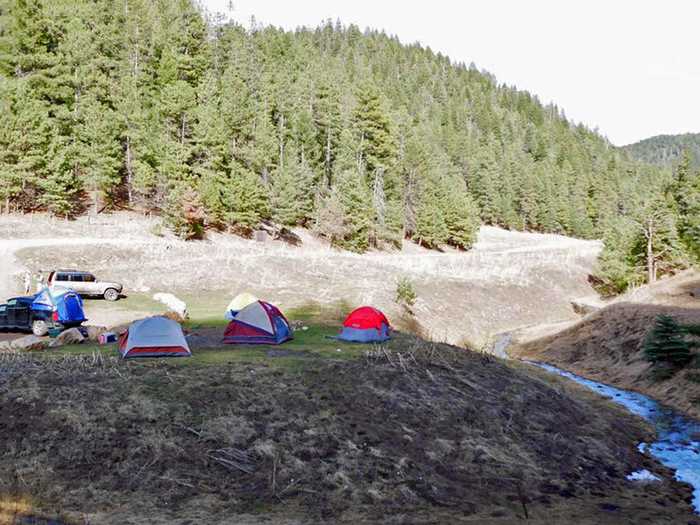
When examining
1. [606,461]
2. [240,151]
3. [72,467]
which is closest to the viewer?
[72,467]

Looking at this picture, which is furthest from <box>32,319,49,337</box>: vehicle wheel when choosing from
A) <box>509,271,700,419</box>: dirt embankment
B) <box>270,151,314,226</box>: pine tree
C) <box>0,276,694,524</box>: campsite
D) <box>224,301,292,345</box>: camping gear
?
<box>270,151,314,226</box>: pine tree

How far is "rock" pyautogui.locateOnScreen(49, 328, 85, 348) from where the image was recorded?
2262 centimetres

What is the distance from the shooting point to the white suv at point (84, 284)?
1318 inches

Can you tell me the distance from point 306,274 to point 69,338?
76.5 feet

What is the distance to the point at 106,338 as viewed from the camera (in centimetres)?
2283

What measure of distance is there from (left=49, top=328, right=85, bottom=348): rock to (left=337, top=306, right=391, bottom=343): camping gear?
1112 cm

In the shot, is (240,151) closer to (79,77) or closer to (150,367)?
(79,77)

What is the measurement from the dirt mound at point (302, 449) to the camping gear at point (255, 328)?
4295 mm

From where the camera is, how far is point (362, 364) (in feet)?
64.7

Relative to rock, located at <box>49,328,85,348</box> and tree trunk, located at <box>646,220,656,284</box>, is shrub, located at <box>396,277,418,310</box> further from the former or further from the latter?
tree trunk, located at <box>646,220,656,284</box>

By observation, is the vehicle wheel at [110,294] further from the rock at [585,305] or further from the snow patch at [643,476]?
the rock at [585,305]

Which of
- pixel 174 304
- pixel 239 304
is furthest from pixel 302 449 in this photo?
pixel 174 304

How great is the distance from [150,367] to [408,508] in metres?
9.43

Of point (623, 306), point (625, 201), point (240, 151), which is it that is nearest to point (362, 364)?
point (623, 306)
